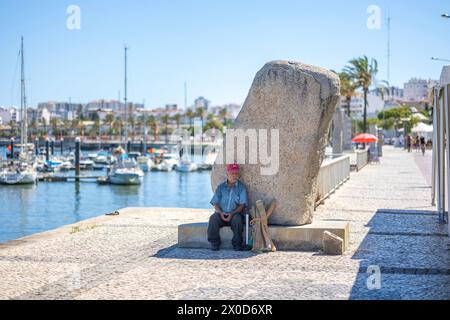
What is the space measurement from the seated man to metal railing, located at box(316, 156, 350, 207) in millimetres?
6901

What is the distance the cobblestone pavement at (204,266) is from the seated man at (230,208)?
0.29 metres

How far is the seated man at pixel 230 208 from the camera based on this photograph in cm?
1191

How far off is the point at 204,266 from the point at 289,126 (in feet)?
9.56

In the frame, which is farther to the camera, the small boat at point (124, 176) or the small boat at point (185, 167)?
the small boat at point (185, 167)

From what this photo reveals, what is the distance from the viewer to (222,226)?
1211 cm

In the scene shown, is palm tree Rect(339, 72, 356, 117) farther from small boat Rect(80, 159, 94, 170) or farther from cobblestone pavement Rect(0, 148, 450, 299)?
cobblestone pavement Rect(0, 148, 450, 299)

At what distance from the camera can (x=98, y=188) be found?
202 feet

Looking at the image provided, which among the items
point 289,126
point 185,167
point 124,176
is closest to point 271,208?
point 289,126

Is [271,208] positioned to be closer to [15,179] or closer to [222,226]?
[222,226]

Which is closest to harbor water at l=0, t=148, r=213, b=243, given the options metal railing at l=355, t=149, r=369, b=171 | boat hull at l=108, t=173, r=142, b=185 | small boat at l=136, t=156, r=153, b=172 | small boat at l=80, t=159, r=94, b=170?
boat hull at l=108, t=173, r=142, b=185

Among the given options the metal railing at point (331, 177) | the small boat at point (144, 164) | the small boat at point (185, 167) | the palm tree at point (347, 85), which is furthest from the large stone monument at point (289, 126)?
the small boat at point (144, 164)

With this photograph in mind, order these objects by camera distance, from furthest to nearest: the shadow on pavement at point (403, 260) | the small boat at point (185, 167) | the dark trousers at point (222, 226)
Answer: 1. the small boat at point (185, 167)
2. the dark trousers at point (222, 226)
3. the shadow on pavement at point (403, 260)

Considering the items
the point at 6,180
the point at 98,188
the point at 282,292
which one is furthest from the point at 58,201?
the point at 282,292

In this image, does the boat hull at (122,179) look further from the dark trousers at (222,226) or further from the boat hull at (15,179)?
the dark trousers at (222,226)
